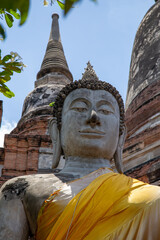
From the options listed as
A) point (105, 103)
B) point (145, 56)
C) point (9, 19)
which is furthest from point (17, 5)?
point (145, 56)

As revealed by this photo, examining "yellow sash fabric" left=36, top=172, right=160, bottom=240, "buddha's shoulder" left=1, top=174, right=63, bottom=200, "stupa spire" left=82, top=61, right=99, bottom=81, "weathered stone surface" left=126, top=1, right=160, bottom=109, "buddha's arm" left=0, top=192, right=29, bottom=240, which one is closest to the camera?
"yellow sash fabric" left=36, top=172, right=160, bottom=240

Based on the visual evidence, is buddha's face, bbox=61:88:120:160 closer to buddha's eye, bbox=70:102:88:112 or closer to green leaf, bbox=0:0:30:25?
buddha's eye, bbox=70:102:88:112

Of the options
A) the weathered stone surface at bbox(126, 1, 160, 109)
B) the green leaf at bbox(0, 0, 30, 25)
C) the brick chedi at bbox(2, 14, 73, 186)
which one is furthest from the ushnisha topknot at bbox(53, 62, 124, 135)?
the weathered stone surface at bbox(126, 1, 160, 109)

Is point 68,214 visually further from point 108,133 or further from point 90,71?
point 90,71

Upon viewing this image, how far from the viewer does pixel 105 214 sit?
2.92m

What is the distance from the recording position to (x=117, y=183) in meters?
3.12

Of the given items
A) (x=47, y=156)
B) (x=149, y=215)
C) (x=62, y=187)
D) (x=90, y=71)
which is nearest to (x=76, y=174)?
(x=62, y=187)

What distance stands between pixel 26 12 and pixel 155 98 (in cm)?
965

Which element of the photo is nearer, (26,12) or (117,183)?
(26,12)

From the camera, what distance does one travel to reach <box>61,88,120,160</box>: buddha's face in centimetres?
371

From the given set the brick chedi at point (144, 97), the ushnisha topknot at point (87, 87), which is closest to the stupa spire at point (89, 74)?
the ushnisha topknot at point (87, 87)

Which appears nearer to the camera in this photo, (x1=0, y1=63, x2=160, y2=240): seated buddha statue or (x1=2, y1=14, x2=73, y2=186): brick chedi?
(x1=0, y1=63, x2=160, y2=240): seated buddha statue

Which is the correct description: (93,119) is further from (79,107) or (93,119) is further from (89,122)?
(79,107)

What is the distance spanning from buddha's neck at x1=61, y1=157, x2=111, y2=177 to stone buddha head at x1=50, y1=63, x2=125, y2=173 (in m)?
0.02
